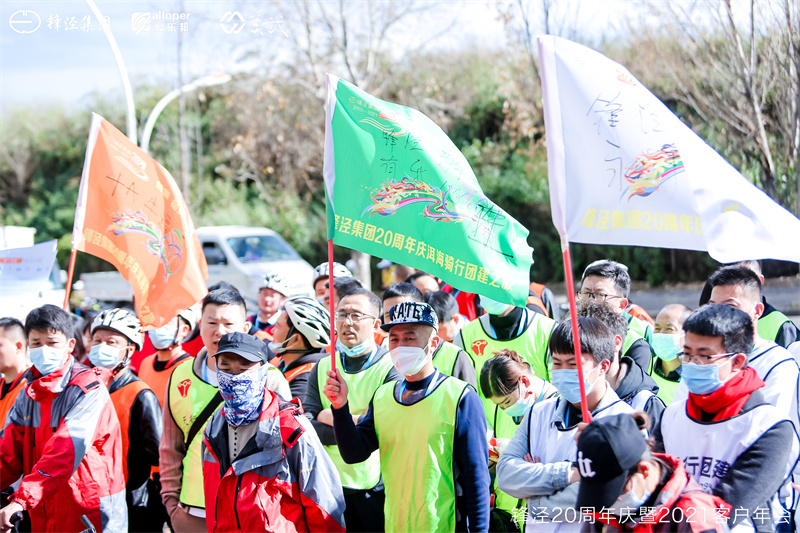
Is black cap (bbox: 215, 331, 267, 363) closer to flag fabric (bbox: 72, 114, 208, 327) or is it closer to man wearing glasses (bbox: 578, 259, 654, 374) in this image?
flag fabric (bbox: 72, 114, 208, 327)

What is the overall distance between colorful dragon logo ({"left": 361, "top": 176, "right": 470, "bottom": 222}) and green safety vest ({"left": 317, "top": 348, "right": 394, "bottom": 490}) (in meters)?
1.02

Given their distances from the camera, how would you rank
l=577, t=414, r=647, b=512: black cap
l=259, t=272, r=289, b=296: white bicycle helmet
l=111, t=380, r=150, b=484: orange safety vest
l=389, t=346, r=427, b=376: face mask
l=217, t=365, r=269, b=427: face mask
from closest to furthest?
l=577, t=414, r=647, b=512: black cap < l=217, t=365, r=269, b=427: face mask < l=389, t=346, r=427, b=376: face mask < l=111, t=380, r=150, b=484: orange safety vest < l=259, t=272, r=289, b=296: white bicycle helmet

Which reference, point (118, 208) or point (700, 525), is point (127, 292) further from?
point (700, 525)

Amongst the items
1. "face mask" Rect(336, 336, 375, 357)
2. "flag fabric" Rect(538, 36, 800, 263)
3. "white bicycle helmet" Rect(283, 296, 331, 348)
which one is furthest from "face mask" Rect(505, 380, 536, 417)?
"white bicycle helmet" Rect(283, 296, 331, 348)

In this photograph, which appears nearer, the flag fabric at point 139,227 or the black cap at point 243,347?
the black cap at point 243,347

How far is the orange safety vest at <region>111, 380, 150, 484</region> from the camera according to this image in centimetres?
484

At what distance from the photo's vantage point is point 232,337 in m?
3.57

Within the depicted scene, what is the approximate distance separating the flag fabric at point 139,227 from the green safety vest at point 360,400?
123 centimetres

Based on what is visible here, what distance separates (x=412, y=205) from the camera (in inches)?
149

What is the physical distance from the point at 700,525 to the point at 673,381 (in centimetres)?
244

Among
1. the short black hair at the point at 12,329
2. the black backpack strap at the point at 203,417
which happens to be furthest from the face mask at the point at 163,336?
the black backpack strap at the point at 203,417

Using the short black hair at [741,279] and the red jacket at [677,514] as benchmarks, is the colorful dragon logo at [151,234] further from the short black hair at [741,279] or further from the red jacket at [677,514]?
the red jacket at [677,514]

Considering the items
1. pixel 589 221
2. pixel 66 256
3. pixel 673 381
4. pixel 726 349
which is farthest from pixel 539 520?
pixel 66 256

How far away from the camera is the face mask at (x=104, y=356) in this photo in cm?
512
